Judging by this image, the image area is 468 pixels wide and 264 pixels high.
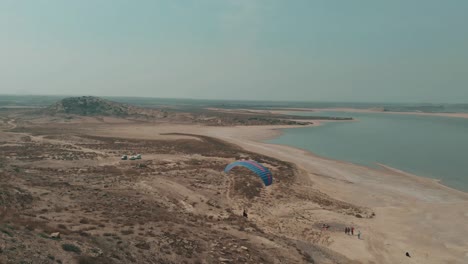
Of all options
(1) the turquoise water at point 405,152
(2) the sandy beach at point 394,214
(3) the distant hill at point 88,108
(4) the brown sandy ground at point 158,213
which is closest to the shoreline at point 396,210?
(2) the sandy beach at point 394,214

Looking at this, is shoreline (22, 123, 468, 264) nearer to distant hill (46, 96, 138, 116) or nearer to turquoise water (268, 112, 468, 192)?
turquoise water (268, 112, 468, 192)

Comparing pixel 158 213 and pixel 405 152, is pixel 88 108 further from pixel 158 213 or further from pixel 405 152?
pixel 158 213

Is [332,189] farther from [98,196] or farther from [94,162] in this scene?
[94,162]

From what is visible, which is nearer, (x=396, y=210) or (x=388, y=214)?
(x=388, y=214)

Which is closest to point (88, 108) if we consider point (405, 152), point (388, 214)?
point (405, 152)

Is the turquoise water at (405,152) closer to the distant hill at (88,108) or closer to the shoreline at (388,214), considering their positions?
the shoreline at (388,214)

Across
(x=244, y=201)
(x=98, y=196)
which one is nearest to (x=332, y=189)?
(x=244, y=201)
